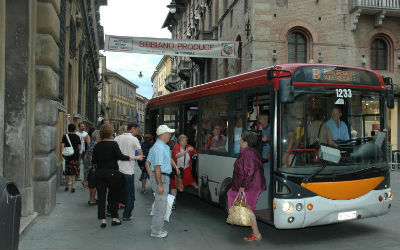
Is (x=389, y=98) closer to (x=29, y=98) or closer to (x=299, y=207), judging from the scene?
(x=299, y=207)

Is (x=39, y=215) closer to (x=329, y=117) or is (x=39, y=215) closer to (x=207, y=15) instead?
(x=329, y=117)

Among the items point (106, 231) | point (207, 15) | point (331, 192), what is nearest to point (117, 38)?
point (106, 231)

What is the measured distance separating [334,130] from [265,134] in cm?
107

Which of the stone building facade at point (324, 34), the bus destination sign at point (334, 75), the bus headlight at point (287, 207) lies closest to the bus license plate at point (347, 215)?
the bus headlight at point (287, 207)

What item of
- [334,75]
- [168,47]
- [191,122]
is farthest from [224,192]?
[168,47]

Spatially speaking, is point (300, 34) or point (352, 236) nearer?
point (352, 236)

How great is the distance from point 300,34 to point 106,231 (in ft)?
49.4

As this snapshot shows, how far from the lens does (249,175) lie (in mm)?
6074

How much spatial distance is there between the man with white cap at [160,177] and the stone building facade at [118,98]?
6825cm

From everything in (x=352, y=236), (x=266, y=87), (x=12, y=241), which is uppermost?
(x=266, y=87)

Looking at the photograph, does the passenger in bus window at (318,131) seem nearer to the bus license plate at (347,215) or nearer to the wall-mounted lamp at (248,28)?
the bus license plate at (347,215)

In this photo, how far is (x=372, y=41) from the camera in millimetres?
19719

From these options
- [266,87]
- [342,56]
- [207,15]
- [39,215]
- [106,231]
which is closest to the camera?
[266,87]

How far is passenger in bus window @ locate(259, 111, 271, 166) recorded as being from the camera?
6.62 metres
